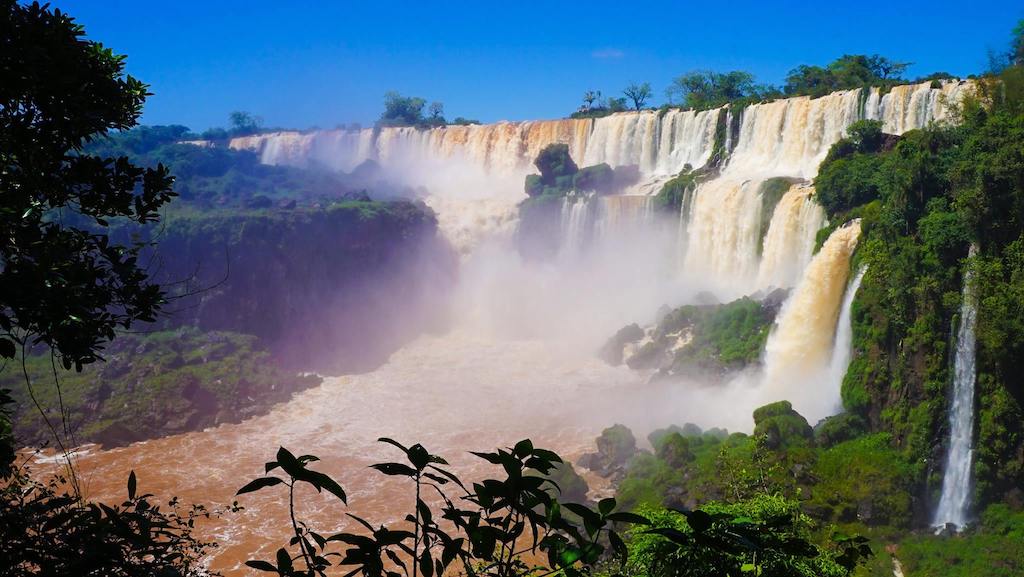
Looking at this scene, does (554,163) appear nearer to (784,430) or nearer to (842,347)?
(842,347)

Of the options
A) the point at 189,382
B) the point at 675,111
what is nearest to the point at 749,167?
the point at 675,111

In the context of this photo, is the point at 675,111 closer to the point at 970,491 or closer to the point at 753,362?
the point at 753,362

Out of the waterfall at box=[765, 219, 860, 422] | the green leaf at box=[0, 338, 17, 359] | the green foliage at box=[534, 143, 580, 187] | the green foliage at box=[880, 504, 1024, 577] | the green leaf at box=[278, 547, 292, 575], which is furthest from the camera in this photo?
the green foliage at box=[534, 143, 580, 187]

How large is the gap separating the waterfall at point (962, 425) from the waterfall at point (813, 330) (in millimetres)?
3772

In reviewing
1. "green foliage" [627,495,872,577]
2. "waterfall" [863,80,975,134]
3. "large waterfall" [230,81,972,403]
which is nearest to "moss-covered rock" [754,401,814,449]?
"large waterfall" [230,81,972,403]

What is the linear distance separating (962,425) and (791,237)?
10.1 meters

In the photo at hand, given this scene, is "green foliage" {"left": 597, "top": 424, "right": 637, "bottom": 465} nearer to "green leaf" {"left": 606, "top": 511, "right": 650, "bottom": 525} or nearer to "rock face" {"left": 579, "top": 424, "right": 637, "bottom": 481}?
"rock face" {"left": 579, "top": 424, "right": 637, "bottom": 481}

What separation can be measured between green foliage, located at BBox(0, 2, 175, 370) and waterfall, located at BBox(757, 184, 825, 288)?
20699mm

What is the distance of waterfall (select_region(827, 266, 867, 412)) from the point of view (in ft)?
57.4

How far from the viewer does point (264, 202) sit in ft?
127

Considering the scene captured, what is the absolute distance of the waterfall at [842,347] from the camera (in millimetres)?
17500

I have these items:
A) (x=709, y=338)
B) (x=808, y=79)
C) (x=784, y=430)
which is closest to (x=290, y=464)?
(x=784, y=430)

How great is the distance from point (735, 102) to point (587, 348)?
15.0 m

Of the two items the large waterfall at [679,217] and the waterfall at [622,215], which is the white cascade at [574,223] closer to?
the large waterfall at [679,217]
